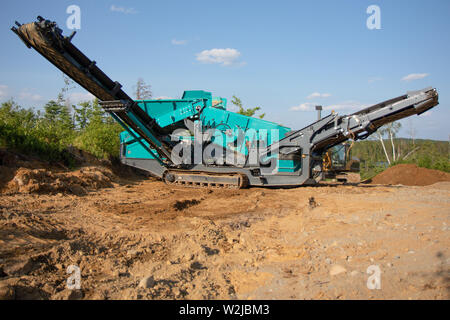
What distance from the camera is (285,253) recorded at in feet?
13.5

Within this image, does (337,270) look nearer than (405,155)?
Yes

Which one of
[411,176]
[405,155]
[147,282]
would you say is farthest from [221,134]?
[405,155]

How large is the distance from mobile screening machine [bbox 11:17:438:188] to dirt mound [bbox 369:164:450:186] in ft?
21.0

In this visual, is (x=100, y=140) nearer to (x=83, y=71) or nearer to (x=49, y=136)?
(x=49, y=136)

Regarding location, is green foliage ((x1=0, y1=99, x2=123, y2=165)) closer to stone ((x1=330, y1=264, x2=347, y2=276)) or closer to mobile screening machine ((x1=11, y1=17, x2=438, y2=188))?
mobile screening machine ((x1=11, y1=17, x2=438, y2=188))

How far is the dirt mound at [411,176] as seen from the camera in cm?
1329

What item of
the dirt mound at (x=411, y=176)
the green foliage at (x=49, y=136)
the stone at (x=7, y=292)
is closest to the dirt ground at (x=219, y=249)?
the stone at (x=7, y=292)

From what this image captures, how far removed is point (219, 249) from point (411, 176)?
12428mm

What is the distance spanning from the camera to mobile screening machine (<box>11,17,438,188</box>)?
25.9ft

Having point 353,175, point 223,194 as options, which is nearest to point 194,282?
point 223,194

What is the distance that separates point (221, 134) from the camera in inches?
370

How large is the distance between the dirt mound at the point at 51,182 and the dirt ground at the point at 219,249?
1.9 inches

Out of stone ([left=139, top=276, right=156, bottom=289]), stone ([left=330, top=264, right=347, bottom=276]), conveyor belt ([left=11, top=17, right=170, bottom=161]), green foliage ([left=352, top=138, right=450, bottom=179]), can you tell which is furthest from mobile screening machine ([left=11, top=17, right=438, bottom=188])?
green foliage ([left=352, top=138, right=450, bottom=179])

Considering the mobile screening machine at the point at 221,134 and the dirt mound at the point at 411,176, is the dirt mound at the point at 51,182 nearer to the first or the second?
the mobile screening machine at the point at 221,134
